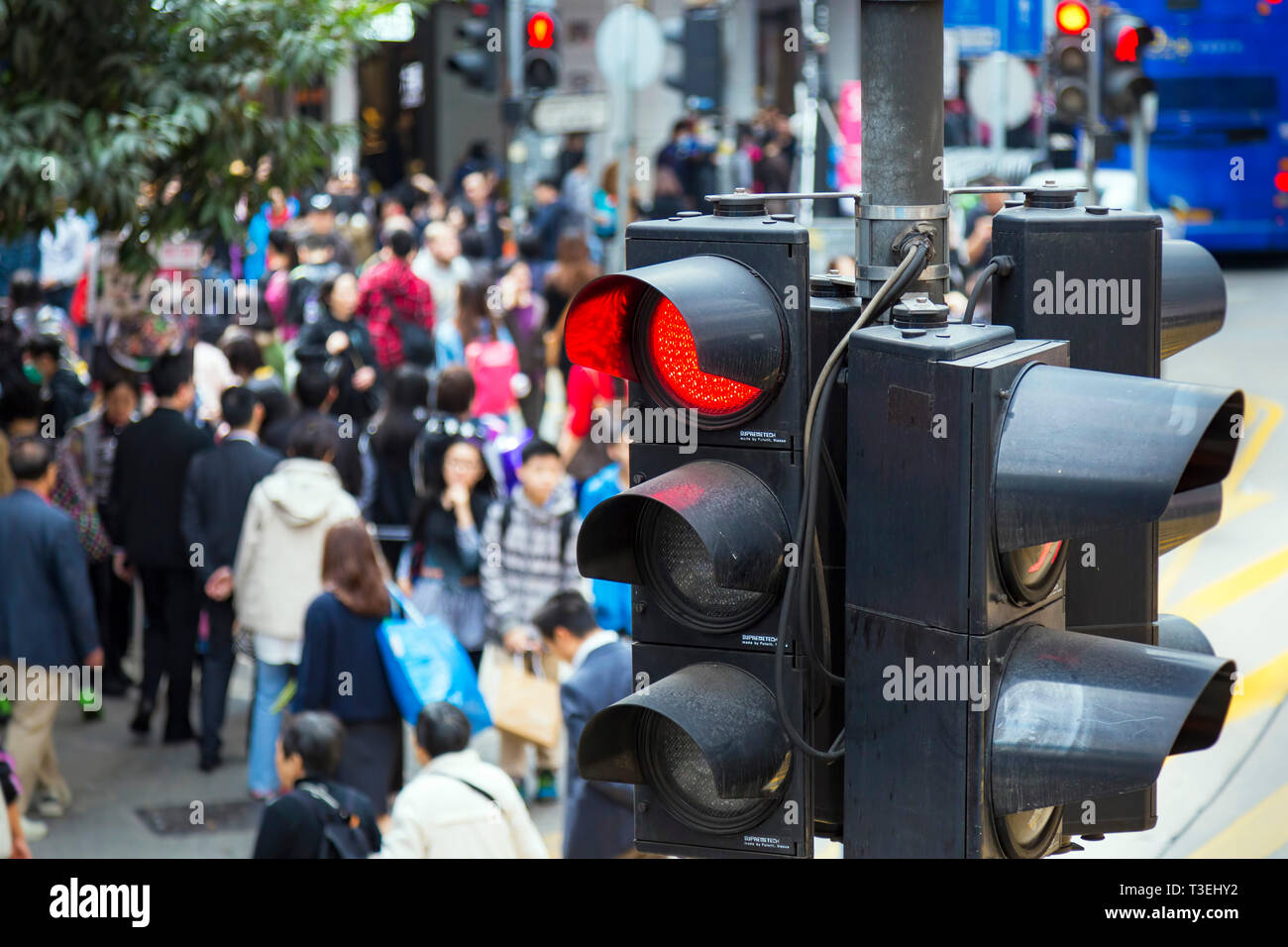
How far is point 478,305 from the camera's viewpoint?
11.1 m

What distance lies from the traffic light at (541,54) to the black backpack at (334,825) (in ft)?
30.3

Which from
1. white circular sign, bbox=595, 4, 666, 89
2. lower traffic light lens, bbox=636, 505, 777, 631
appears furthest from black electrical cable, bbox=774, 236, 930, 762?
white circular sign, bbox=595, 4, 666, 89

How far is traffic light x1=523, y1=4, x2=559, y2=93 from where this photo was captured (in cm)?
1392

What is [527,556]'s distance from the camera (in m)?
7.96

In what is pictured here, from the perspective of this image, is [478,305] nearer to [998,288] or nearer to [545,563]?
[545,563]

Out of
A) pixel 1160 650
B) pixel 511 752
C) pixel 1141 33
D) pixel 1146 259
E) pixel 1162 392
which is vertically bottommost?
pixel 511 752

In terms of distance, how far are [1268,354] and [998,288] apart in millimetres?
A: 14662

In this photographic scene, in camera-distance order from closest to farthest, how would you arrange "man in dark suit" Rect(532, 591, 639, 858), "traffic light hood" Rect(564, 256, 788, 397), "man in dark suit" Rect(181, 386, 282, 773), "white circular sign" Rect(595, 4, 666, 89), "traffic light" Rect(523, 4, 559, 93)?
"traffic light hood" Rect(564, 256, 788, 397) < "man in dark suit" Rect(532, 591, 639, 858) < "man in dark suit" Rect(181, 386, 282, 773) < "white circular sign" Rect(595, 4, 666, 89) < "traffic light" Rect(523, 4, 559, 93)

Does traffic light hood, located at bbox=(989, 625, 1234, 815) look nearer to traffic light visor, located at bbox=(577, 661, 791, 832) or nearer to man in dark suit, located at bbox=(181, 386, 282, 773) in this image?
traffic light visor, located at bbox=(577, 661, 791, 832)

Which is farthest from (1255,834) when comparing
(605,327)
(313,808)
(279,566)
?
(605,327)

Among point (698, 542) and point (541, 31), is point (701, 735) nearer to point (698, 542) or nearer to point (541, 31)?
point (698, 542)

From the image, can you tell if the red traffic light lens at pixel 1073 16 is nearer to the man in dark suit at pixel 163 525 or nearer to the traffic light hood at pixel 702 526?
the man in dark suit at pixel 163 525

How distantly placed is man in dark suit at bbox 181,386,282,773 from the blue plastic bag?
5.71 ft
